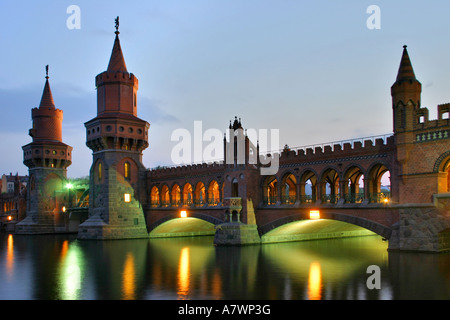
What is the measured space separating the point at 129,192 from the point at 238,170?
14.9 metres

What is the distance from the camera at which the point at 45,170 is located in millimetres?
56562

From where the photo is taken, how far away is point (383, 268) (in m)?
22.1

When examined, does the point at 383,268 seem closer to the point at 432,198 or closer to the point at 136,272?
the point at 432,198

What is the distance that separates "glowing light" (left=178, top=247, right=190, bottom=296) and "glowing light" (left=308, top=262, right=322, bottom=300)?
15.4 feet

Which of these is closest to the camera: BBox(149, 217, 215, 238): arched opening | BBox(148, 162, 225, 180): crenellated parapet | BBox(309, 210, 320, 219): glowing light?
BBox(309, 210, 320, 219): glowing light

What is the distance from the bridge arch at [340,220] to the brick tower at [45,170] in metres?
32.2

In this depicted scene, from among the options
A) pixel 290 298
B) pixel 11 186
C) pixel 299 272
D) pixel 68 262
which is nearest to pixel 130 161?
pixel 68 262

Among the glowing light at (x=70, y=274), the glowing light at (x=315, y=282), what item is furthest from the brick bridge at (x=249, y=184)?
the glowing light at (x=70, y=274)

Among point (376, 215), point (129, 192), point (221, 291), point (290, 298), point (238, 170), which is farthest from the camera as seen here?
point (129, 192)

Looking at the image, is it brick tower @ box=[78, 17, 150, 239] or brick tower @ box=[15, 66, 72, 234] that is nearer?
brick tower @ box=[78, 17, 150, 239]

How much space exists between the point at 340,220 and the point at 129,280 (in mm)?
15628

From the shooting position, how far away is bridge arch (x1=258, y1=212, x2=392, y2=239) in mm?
27791

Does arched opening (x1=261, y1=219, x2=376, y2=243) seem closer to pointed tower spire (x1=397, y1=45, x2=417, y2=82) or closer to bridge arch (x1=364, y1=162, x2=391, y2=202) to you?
bridge arch (x1=364, y1=162, x2=391, y2=202)

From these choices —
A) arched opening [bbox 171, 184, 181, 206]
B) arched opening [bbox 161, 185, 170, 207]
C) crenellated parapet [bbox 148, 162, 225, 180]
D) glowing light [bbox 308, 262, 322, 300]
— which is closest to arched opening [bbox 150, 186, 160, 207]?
arched opening [bbox 161, 185, 170, 207]
